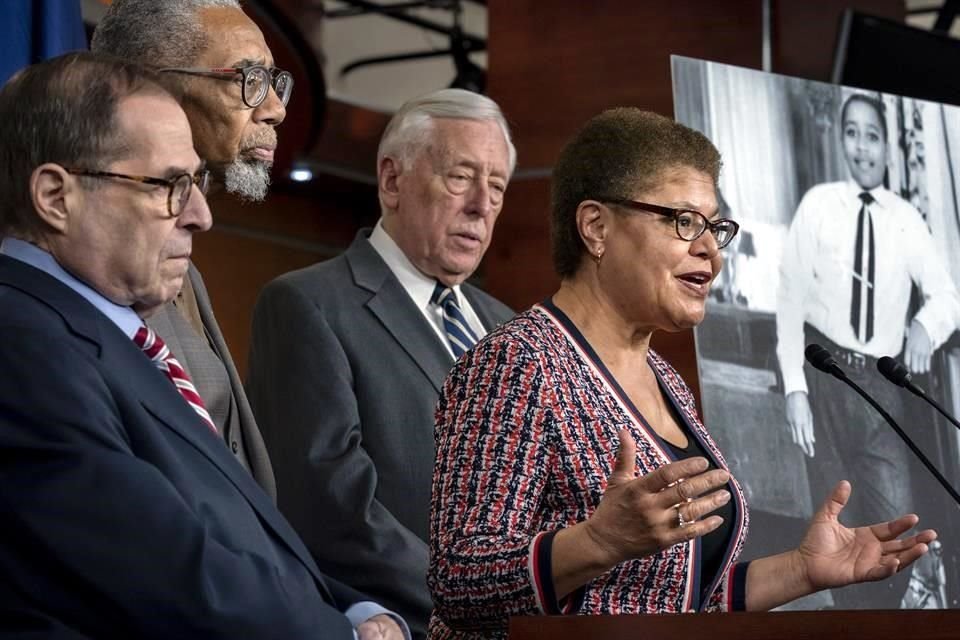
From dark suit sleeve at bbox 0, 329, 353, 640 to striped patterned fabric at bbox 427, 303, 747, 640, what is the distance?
463 mm

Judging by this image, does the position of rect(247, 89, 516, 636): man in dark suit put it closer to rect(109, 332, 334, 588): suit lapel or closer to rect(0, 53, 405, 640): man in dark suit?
rect(0, 53, 405, 640): man in dark suit

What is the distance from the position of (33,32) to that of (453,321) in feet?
3.53

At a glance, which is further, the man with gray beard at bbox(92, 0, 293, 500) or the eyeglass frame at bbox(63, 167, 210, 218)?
the man with gray beard at bbox(92, 0, 293, 500)

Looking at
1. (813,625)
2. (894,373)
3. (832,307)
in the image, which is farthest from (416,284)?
Answer: (813,625)

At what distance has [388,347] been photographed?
3146mm

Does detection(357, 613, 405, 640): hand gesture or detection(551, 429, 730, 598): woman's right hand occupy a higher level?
detection(551, 429, 730, 598): woman's right hand

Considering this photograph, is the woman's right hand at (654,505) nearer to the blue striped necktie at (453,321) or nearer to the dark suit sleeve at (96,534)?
the dark suit sleeve at (96,534)

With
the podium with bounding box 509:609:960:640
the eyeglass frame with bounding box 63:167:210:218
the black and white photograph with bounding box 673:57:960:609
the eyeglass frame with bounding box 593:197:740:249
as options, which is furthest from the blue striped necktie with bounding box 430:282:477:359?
the podium with bounding box 509:609:960:640

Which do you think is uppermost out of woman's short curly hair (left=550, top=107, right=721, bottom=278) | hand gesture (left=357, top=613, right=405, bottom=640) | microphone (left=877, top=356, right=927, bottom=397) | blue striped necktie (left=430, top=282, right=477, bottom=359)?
woman's short curly hair (left=550, top=107, right=721, bottom=278)

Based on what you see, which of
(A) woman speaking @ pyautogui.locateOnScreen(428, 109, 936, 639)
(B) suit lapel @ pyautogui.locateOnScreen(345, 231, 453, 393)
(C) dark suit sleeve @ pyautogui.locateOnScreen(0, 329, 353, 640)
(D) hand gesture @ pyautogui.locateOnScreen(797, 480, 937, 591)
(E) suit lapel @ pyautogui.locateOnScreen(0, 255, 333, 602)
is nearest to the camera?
(C) dark suit sleeve @ pyautogui.locateOnScreen(0, 329, 353, 640)

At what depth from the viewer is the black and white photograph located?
3254 mm

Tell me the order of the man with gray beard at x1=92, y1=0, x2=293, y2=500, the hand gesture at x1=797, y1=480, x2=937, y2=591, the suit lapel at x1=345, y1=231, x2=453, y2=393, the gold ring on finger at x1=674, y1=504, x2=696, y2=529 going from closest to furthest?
the gold ring on finger at x1=674, y1=504, x2=696, y2=529
the hand gesture at x1=797, y1=480, x2=937, y2=591
the man with gray beard at x1=92, y1=0, x2=293, y2=500
the suit lapel at x1=345, y1=231, x2=453, y2=393

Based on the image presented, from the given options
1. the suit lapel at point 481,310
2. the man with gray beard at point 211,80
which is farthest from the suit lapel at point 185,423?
the suit lapel at point 481,310

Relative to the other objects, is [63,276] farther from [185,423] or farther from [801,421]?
[801,421]
